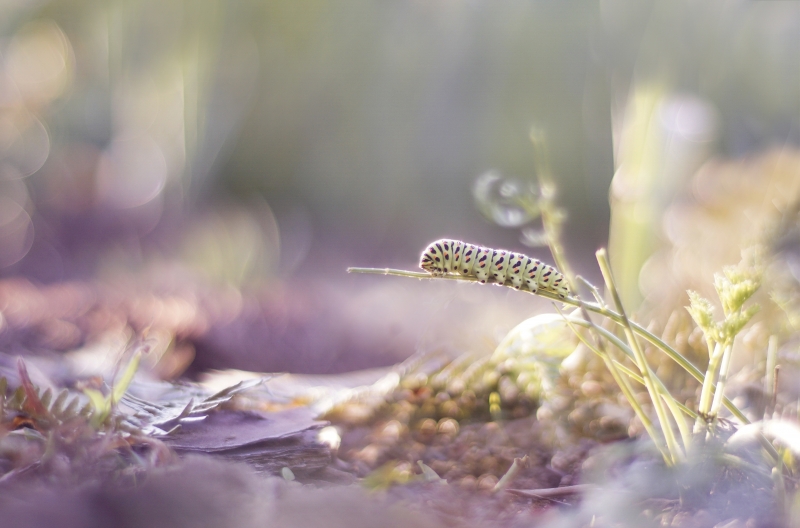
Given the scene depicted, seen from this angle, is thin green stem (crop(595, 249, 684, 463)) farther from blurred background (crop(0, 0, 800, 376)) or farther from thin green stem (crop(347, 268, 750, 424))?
blurred background (crop(0, 0, 800, 376))

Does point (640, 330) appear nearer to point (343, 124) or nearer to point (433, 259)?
point (433, 259)

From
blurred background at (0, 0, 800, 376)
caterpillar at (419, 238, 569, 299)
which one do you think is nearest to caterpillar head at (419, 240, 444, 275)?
caterpillar at (419, 238, 569, 299)

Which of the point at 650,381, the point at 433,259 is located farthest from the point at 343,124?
the point at 650,381

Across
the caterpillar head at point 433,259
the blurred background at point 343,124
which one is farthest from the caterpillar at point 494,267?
the blurred background at point 343,124

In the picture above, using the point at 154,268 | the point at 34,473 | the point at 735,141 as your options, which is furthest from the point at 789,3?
the point at 34,473

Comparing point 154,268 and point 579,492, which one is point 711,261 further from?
point 154,268

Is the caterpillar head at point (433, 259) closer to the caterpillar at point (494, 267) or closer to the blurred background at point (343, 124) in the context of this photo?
the caterpillar at point (494, 267)

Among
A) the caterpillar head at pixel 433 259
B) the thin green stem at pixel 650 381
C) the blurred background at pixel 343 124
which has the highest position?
the blurred background at pixel 343 124
